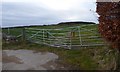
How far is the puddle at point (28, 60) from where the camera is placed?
39.5 feet

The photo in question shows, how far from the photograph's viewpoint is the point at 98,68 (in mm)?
11883

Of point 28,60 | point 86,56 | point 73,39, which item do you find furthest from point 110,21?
point 73,39

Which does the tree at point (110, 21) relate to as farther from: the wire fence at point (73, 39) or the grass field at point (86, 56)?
the wire fence at point (73, 39)

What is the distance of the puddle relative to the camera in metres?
12.0

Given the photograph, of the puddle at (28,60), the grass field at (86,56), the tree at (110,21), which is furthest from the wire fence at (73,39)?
the tree at (110,21)

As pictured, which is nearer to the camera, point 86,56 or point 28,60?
point 28,60

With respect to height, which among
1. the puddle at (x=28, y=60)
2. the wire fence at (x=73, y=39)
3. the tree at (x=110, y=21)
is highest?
the tree at (x=110, y=21)

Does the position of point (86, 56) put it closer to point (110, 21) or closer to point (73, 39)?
point (73, 39)

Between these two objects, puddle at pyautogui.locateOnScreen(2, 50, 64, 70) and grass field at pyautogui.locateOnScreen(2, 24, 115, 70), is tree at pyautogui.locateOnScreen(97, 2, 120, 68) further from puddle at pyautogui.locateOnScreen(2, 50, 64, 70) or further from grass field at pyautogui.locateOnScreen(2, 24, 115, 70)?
puddle at pyautogui.locateOnScreen(2, 50, 64, 70)

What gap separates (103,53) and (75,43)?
3467 mm

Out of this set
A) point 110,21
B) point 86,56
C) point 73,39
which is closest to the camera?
point 110,21

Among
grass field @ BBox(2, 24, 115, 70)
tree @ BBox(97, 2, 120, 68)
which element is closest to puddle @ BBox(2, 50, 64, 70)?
grass field @ BBox(2, 24, 115, 70)

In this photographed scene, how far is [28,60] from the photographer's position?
13430 millimetres

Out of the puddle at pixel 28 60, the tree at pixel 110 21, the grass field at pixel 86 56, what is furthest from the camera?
the puddle at pixel 28 60
